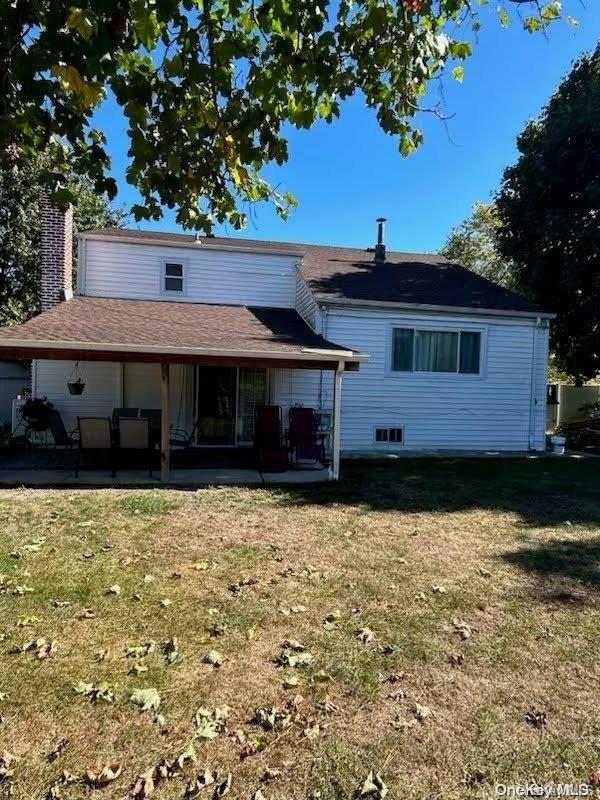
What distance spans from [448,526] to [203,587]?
329 cm

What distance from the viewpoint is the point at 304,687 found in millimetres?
2975

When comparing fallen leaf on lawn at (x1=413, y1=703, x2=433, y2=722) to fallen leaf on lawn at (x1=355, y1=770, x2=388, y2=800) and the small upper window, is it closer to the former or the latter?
fallen leaf on lawn at (x1=355, y1=770, x2=388, y2=800)

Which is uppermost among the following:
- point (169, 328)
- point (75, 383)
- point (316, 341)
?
point (169, 328)

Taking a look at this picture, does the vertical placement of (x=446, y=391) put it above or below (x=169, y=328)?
below

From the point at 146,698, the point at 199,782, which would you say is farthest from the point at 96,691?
the point at 199,782

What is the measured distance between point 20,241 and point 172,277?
1004 cm

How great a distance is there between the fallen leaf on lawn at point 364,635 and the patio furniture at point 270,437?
6.06 metres

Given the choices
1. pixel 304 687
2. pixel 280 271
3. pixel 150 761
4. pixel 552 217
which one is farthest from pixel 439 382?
pixel 150 761

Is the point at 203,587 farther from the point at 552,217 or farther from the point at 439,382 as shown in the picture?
the point at 552,217

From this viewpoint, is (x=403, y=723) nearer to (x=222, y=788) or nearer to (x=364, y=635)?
(x=364, y=635)

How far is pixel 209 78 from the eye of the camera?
3699 millimetres

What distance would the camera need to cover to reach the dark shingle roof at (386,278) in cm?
1238

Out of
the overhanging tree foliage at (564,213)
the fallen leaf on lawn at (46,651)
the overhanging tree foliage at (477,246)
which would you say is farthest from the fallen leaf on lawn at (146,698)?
the overhanging tree foliage at (477,246)

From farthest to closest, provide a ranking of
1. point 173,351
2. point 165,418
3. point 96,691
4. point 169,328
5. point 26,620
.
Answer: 1. point 169,328
2. point 165,418
3. point 173,351
4. point 26,620
5. point 96,691
